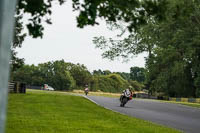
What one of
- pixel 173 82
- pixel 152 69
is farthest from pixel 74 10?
pixel 173 82

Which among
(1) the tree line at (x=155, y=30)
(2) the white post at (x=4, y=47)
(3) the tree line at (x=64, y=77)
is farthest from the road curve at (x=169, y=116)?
(3) the tree line at (x=64, y=77)

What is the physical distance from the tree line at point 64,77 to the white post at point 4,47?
8732cm

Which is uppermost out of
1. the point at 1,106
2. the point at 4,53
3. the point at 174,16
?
the point at 174,16

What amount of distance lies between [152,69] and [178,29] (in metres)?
8.96

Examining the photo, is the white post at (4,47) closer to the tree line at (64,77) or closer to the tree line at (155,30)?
the tree line at (155,30)

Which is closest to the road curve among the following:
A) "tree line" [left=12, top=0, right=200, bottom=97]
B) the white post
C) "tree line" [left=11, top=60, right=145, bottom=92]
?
"tree line" [left=12, top=0, right=200, bottom=97]

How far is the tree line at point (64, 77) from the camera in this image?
91863 millimetres

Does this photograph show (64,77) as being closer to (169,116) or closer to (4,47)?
(169,116)

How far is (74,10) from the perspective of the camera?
194 inches

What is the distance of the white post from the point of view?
0.95 meters

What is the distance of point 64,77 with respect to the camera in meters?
90.2

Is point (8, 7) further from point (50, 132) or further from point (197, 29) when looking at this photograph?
point (197, 29)

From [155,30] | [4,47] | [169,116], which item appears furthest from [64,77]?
[4,47]

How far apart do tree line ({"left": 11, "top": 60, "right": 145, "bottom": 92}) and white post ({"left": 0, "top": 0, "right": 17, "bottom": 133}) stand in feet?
286
